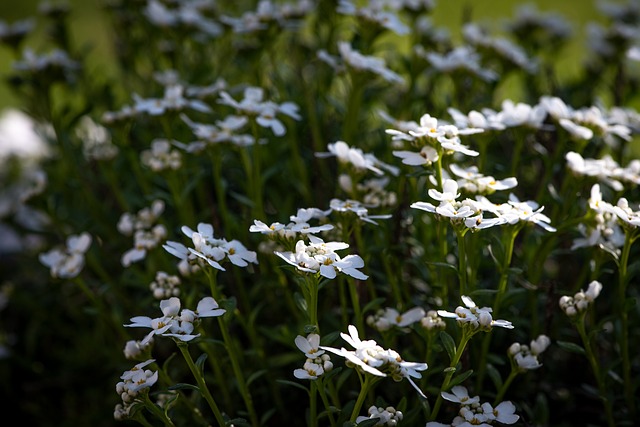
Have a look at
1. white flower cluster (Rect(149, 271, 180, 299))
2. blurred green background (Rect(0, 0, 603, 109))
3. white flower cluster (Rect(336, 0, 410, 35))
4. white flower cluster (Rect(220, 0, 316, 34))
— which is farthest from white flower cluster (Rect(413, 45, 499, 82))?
blurred green background (Rect(0, 0, 603, 109))

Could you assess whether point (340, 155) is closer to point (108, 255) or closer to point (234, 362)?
point (234, 362)

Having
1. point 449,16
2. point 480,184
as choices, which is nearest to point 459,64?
point 480,184

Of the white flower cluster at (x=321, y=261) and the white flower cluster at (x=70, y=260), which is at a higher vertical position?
the white flower cluster at (x=321, y=261)

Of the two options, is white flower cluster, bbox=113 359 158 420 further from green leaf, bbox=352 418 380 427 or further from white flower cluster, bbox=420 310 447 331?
white flower cluster, bbox=420 310 447 331

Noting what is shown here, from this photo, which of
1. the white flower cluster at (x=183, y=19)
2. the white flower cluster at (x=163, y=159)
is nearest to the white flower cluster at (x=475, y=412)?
the white flower cluster at (x=163, y=159)

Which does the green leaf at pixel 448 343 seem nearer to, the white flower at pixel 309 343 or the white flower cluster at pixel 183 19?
the white flower at pixel 309 343

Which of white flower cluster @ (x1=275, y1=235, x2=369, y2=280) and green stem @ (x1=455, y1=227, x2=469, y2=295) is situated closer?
white flower cluster @ (x1=275, y1=235, x2=369, y2=280)
